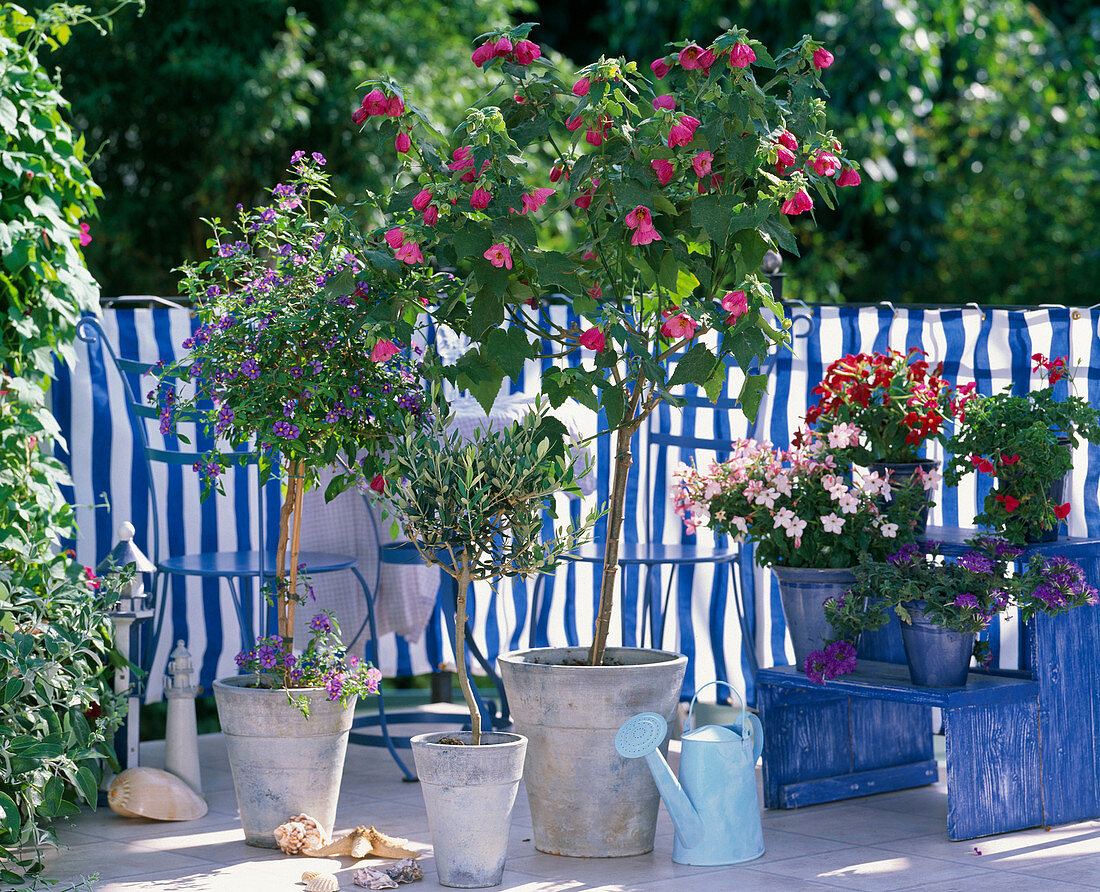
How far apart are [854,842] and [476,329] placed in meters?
1.68

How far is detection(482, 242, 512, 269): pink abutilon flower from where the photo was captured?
339cm

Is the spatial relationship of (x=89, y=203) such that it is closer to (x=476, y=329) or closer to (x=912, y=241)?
(x=476, y=329)

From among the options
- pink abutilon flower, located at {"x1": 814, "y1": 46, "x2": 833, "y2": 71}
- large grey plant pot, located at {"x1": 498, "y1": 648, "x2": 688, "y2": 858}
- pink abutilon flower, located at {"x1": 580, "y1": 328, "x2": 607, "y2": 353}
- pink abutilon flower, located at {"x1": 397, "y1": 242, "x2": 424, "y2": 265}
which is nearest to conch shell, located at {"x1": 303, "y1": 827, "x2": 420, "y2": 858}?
large grey plant pot, located at {"x1": 498, "y1": 648, "x2": 688, "y2": 858}

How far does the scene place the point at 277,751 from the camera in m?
3.70

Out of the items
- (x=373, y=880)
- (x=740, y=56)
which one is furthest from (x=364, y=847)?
(x=740, y=56)

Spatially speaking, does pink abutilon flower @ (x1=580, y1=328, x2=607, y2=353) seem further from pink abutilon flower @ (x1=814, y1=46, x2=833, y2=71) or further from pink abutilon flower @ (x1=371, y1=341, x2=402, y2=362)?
pink abutilon flower @ (x1=814, y1=46, x2=833, y2=71)

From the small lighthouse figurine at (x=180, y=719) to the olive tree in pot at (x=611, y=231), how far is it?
1079 millimetres

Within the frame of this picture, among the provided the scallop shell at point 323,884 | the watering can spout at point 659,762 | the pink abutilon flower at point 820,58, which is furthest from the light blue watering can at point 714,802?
the pink abutilon flower at point 820,58

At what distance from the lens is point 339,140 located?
8.73 metres

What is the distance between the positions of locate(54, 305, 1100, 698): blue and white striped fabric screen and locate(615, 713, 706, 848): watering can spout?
1.52 m

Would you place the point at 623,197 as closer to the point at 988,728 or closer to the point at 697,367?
the point at 697,367

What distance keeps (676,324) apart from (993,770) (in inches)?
58.1

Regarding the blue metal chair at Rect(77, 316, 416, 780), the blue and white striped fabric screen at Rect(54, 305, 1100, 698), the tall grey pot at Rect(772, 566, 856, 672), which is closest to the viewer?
the tall grey pot at Rect(772, 566, 856, 672)

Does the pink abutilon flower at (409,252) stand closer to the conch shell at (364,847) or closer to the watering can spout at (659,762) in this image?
the watering can spout at (659,762)
